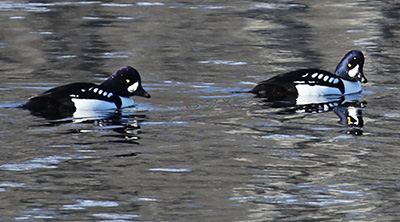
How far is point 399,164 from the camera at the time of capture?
33.2ft

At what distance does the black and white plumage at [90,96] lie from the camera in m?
13.1

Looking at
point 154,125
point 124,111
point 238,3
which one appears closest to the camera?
point 154,125

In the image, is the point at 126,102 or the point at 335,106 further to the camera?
the point at 335,106

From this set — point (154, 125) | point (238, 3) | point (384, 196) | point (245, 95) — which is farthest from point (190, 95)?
point (238, 3)

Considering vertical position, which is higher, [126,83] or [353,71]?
[126,83]

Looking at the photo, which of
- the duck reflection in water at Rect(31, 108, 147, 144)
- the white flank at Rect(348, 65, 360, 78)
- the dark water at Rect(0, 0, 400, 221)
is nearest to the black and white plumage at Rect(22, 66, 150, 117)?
the duck reflection in water at Rect(31, 108, 147, 144)

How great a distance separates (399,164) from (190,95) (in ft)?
16.3

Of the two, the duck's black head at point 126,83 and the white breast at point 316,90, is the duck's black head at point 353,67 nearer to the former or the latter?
the white breast at point 316,90

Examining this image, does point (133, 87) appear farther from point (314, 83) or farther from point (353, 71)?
point (353, 71)

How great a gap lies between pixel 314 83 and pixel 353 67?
1.23 metres

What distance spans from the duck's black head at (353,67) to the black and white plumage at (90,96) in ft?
12.0

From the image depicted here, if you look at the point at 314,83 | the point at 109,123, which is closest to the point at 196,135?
the point at 109,123

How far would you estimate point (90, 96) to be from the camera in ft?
43.8

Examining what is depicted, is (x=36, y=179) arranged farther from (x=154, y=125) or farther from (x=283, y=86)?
(x=283, y=86)
